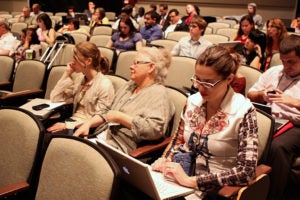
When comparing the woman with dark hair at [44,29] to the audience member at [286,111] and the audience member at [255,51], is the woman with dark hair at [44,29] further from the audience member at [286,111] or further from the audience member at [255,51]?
the audience member at [286,111]

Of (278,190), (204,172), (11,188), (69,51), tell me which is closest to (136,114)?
(204,172)

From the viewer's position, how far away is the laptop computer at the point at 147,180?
1.55 meters

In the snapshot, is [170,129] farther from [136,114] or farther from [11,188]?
[11,188]

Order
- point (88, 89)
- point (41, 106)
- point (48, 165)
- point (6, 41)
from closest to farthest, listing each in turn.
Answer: point (48, 165) < point (88, 89) < point (41, 106) < point (6, 41)

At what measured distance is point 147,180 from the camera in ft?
5.16

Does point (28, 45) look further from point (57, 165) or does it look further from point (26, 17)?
point (57, 165)

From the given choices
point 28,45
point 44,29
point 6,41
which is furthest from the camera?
point 44,29

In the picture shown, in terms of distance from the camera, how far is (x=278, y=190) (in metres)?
2.47

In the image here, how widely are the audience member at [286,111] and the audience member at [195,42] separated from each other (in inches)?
64.9

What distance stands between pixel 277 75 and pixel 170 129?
95cm

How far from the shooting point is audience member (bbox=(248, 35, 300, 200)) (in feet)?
8.04

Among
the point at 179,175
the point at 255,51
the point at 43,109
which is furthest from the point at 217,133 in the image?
the point at 255,51

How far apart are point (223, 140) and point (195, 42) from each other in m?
2.71

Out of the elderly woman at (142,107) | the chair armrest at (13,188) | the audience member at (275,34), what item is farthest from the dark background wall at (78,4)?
the chair armrest at (13,188)
